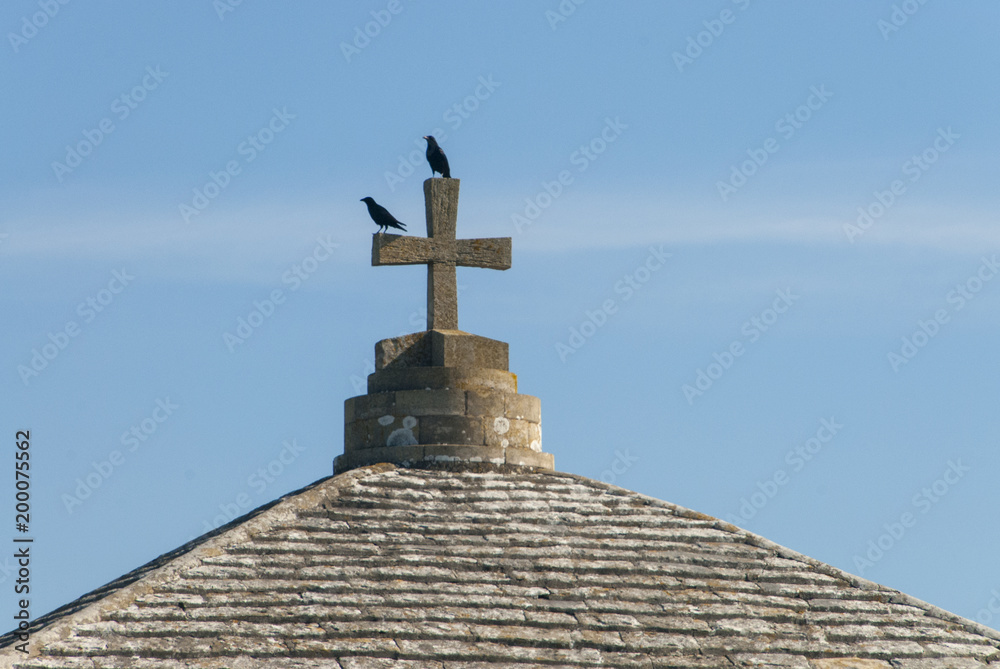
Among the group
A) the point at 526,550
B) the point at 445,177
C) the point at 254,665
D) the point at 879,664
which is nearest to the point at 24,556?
the point at 254,665

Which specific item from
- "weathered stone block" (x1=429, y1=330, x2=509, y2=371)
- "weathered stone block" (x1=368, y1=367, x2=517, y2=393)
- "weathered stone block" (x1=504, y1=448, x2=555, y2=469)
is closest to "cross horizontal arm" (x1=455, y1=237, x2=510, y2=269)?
"weathered stone block" (x1=429, y1=330, x2=509, y2=371)

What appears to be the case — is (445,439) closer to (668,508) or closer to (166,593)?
(668,508)

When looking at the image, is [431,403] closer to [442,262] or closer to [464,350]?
[464,350]

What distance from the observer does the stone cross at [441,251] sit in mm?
12812

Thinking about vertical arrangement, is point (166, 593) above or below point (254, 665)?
above

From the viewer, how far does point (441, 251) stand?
42.4ft

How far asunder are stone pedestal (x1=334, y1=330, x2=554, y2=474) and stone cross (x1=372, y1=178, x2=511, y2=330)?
28 centimetres

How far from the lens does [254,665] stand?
29.5 feet

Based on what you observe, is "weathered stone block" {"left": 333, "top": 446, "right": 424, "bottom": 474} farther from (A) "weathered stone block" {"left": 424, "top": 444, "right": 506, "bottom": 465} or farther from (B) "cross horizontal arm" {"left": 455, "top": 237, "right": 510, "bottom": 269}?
(B) "cross horizontal arm" {"left": 455, "top": 237, "right": 510, "bottom": 269}

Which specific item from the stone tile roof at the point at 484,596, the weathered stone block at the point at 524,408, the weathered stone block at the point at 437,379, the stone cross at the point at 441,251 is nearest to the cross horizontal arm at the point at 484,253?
the stone cross at the point at 441,251

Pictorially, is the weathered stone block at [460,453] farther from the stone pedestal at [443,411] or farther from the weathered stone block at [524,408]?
the weathered stone block at [524,408]

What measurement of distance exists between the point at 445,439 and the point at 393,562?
2.02m

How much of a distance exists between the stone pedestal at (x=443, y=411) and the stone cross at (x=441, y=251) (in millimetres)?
277

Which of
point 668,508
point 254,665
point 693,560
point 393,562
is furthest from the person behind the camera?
point 668,508
